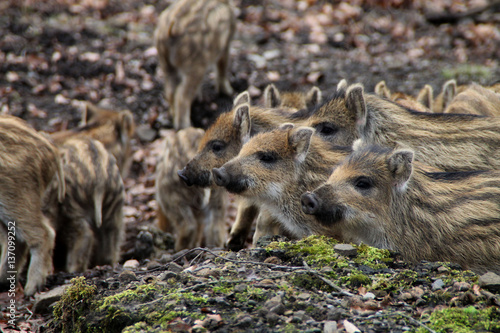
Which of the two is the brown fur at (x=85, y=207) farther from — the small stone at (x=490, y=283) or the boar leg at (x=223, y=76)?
the boar leg at (x=223, y=76)

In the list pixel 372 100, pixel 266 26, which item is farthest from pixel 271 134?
pixel 266 26

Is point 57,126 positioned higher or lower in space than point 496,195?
lower

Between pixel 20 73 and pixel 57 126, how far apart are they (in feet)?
5.10

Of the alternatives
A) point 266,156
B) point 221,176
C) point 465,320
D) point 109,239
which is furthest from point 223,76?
point 465,320

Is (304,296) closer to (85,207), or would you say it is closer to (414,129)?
(414,129)

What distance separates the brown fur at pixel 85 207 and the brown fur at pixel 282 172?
5.81 ft

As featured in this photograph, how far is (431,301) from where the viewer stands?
10.8 ft

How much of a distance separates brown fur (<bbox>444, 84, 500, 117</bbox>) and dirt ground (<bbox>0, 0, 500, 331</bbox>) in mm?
3023

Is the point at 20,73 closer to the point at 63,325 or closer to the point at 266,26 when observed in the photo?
the point at 266,26

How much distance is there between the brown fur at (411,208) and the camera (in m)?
4.08

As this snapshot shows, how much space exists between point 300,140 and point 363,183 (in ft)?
2.02

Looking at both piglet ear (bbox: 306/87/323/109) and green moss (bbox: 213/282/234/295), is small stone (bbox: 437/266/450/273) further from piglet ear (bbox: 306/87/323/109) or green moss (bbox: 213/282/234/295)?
piglet ear (bbox: 306/87/323/109)

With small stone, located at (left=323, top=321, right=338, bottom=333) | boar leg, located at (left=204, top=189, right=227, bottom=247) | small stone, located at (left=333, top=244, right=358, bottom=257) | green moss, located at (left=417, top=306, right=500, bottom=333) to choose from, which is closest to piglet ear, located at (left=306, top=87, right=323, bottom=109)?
boar leg, located at (left=204, top=189, right=227, bottom=247)

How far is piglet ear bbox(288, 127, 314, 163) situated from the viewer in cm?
464
